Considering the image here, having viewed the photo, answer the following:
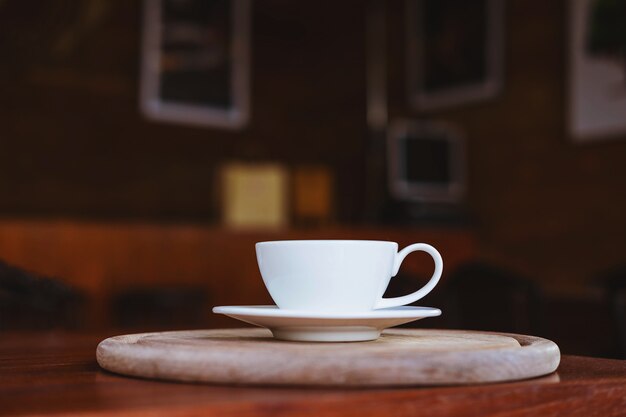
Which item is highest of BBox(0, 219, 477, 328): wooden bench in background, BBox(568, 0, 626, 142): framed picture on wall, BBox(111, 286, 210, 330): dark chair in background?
BBox(568, 0, 626, 142): framed picture on wall

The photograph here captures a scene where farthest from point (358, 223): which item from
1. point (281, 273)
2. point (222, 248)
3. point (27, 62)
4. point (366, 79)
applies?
point (281, 273)

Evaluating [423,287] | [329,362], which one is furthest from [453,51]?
[329,362]

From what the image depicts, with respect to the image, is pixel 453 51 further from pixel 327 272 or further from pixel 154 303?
pixel 327 272

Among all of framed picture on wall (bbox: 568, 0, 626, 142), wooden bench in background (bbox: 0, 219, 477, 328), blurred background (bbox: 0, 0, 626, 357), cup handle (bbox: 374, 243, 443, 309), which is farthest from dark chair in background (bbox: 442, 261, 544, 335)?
framed picture on wall (bbox: 568, 0, 626, 142)

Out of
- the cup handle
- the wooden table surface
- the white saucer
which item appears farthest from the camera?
the cup handle

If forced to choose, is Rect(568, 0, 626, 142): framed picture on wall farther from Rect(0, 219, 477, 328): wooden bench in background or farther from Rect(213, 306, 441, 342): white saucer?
Rect(213, 306, 441, 342): white saucer

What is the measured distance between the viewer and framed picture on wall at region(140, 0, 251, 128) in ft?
14.2

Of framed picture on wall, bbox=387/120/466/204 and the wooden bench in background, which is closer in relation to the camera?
the wooden bench in background

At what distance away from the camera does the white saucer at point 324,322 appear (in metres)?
0.66

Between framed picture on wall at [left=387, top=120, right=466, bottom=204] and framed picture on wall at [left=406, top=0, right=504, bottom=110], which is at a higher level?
framed picture on wall at [left=406, top=0, right=504, bottom=110]

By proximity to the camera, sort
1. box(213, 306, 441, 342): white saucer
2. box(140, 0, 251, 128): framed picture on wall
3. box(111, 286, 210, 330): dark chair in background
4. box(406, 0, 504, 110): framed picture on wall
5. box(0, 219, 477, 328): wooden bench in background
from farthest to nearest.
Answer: box(140, 0, 251, 128): framed picture on wall → box(406, 0, 504, 110): framed picture on wall → box(111, 286, 210, 330): dark chair in background → box(0, 219, 477, 328): wooden bench in background → box(213, 306, 441, 342): white saucer

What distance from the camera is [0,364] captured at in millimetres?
731

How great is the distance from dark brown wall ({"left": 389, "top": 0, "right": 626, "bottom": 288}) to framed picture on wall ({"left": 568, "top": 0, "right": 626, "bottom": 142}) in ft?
0.19

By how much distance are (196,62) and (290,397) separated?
13.4 ft
